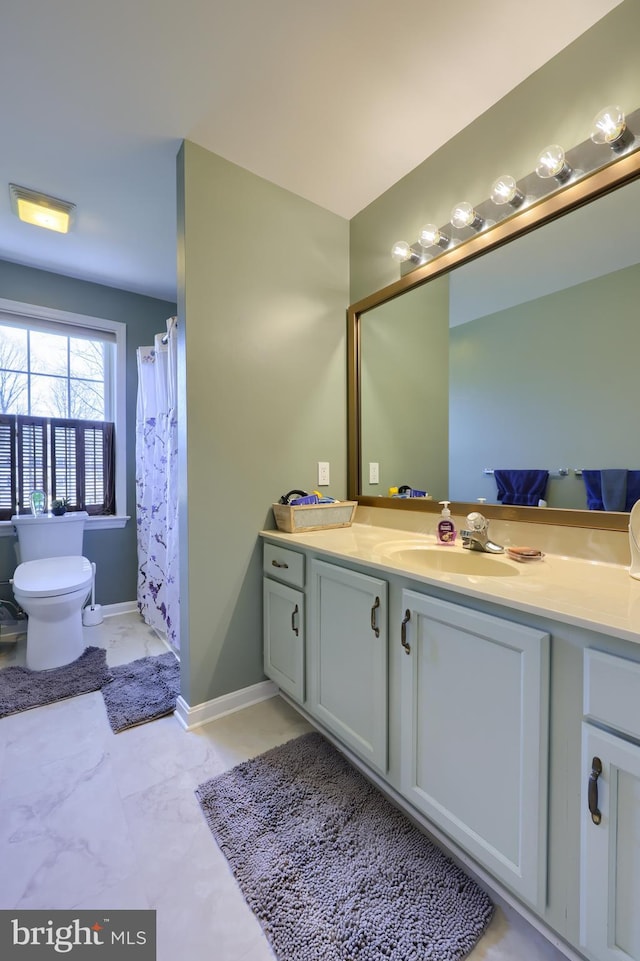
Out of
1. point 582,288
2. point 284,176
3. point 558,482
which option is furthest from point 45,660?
point 582,288

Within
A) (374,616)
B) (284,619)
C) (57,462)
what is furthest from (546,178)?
(57,462)

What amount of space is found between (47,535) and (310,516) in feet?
6.18

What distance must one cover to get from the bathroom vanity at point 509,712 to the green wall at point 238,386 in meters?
0.54

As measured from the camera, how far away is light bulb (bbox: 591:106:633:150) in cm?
112

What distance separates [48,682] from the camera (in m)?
2.02

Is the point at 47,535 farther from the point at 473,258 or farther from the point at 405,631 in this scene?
the point at 473,258

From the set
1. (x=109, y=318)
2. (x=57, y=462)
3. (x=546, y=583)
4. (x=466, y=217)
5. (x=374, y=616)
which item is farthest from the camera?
(x=109, y=318)

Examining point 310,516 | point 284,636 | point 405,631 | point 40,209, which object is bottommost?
point 284,636

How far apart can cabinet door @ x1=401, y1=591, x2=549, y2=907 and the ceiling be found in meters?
1.84

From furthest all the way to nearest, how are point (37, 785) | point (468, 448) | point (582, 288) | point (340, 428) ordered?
point (340, 428) < point (468, 448) < point (37, 785) < point (582, 288)

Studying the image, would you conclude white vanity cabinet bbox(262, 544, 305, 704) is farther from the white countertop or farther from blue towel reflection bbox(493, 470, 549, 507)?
blue towel reflection bbox(493, 470, 549, 507)

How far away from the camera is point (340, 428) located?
86.3 inches

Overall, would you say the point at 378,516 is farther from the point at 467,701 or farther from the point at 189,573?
the point at 467,701

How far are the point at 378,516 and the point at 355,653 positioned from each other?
0.82 meters
